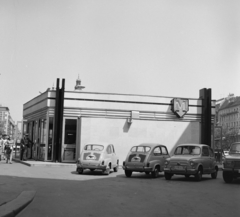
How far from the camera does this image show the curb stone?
7.43 metres

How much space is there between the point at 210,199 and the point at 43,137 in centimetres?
1902

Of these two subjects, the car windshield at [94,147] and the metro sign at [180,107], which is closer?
the car windshield at [94,147]

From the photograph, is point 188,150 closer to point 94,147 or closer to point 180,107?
point 94,147

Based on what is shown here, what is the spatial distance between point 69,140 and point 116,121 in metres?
3.51

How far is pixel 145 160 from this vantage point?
56.4 feet

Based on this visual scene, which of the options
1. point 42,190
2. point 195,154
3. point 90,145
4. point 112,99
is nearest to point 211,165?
point 195,154

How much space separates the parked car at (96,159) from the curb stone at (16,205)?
8.01m

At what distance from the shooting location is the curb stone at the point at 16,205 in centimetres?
743

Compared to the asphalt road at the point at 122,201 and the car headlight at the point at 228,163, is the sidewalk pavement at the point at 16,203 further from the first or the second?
the car headlight at the point at 228,163

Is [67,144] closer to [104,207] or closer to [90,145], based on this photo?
[90,145]

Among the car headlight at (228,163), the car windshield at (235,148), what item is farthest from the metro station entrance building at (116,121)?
the car headlight at (228,163)

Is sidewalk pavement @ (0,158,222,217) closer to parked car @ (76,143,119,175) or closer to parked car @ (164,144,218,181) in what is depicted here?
parked car @ (164,144,218,181)

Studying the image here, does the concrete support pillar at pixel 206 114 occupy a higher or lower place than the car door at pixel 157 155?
higher

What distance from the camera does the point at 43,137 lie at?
27.6 metres
